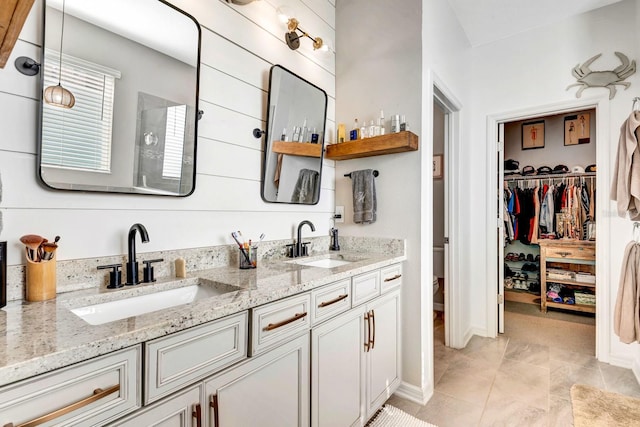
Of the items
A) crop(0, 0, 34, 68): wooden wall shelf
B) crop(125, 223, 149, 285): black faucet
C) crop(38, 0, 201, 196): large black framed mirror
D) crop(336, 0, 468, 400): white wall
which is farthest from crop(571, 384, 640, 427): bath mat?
crop(0, 0, 34, 68): wooden wall shelf

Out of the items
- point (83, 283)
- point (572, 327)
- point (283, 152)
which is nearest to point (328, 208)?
point (283, 152)

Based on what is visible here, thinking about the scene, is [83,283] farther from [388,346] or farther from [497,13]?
[497,13]

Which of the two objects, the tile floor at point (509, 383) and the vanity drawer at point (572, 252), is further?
the vanity drawer at point (572, 252)

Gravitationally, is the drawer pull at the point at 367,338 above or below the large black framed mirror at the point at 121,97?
below

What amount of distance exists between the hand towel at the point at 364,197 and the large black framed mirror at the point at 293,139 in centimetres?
29

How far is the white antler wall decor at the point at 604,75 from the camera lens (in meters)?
2.43

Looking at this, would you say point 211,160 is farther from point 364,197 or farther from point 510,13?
point 510,13

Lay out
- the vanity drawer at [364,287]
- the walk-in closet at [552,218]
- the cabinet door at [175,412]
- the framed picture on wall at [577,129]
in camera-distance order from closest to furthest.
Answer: the cabinet door at [175,412] → the vanity drawer at [364,287] → the walk-in closet at [552,218] → the framed picture on wall at [577,129]

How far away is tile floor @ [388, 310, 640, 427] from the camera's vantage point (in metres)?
1.86

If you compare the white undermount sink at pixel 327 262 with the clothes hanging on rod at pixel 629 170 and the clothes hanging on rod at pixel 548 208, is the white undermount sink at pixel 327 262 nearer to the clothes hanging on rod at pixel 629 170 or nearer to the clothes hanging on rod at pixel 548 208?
the clothes hanging on rod at pixel 629 170

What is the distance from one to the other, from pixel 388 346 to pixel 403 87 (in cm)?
173

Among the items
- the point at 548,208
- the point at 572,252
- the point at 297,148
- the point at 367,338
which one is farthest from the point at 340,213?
the point at 548,208

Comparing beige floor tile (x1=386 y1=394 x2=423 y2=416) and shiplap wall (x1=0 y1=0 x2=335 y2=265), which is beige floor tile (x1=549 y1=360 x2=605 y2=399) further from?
shiplap wall (x1=0 y1=0 x2=335 y2=265)

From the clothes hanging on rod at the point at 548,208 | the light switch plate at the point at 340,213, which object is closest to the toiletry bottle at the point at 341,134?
the light switch plate at the point at 340,213
